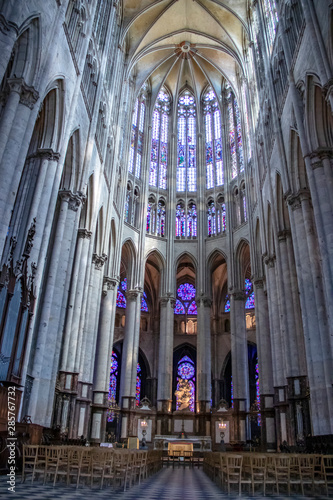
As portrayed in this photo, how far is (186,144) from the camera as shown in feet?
116

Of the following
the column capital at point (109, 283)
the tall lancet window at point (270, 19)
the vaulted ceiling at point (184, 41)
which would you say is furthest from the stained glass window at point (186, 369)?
the tall lancet window at point (270, 19)

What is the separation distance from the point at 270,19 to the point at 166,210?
15.3m

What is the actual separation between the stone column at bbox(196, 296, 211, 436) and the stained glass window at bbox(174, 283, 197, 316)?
8384mm

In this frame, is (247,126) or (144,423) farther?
(247,126)

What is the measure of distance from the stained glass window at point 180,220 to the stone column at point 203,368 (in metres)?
5.84

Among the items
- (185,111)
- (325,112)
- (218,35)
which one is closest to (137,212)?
(185,111)

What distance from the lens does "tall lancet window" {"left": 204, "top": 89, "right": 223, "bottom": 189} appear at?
33250 millimetres

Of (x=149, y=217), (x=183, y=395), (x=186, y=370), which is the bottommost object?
(x=183, y=395)

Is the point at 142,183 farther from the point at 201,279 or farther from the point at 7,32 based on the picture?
the point at 7,32

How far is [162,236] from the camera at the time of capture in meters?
32.2

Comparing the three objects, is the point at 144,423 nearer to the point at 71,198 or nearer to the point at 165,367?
the point at 165,367

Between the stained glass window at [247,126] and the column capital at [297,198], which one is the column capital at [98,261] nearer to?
the column capital at [297,198]

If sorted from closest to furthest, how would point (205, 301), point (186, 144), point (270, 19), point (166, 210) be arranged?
point (270, 19) → point (205, 301) → point (166, 210) → point (186, 144)

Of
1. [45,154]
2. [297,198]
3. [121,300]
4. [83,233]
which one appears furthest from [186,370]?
[45,154]
